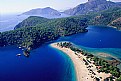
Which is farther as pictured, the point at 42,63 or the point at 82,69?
the point at 42,63

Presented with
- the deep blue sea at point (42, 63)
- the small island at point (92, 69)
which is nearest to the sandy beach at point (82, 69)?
the small island at point (92, 69)

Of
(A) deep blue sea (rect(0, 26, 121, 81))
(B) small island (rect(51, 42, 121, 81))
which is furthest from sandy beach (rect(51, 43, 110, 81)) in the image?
(A) deep blue sea (rect(0, 26, 121, 81))

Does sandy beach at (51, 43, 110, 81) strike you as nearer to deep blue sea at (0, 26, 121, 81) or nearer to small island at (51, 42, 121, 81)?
small island at (51, 42, 121, 81)

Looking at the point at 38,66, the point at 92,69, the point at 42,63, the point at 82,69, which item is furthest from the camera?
the point at 42,63

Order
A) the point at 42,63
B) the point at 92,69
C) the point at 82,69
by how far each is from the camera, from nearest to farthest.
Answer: the point at 92,69, the point at 82,69, the point at 42,63

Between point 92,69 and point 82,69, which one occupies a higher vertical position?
point 92,69

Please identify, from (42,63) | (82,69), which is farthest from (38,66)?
(82,69)

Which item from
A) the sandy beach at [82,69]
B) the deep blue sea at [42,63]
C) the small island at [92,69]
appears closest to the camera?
the small island at [92,69]

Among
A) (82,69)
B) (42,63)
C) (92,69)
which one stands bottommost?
(42,63)

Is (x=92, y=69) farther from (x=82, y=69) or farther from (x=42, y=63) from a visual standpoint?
(x=42, y=63)

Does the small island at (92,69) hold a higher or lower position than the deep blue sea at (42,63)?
higher

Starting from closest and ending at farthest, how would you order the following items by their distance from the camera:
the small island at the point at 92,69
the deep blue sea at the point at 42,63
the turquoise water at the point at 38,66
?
the small island at the point at 92,69, the turquoise water at the point at 38,66, the deep blue sea at the point at 42,63

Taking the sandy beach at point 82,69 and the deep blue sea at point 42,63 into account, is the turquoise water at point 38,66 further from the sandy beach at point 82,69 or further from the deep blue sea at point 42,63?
the sandy beach at point 82,69
